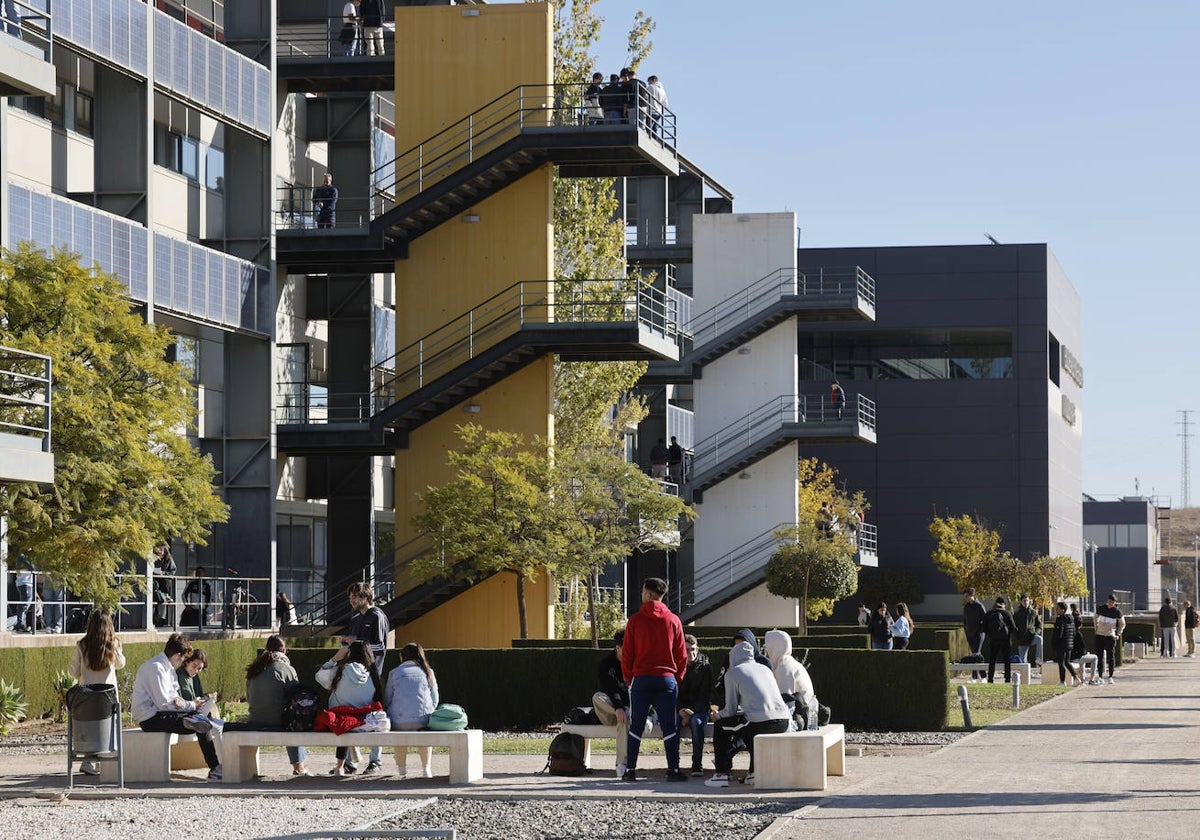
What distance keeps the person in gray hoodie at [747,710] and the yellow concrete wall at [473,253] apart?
25.0m

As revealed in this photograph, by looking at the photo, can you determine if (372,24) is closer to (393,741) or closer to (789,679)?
(789,679)

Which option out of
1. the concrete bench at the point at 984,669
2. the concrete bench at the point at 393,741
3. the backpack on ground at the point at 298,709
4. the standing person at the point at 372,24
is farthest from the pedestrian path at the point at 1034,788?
the standing person at the point at 372,24

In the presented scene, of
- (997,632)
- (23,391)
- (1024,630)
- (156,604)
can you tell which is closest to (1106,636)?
(1024,630)

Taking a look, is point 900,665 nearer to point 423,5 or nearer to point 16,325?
point 16,325

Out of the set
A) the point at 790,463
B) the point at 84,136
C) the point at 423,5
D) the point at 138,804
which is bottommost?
the point at 138,804

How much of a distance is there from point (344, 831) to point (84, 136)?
1042 inches

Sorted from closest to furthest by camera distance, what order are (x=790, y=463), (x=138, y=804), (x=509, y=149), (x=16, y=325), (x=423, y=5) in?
(x=138, y=804) → (x=16, y=325) → (x=509, y=149) → (x=423, y=5) → (x=790, y=463)

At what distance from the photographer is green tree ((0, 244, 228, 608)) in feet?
82.5

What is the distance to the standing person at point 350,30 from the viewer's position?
4403cm

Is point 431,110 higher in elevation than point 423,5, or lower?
lower

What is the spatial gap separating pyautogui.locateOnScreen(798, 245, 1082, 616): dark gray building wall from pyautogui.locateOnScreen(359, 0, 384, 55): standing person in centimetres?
4224

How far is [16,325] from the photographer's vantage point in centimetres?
2548

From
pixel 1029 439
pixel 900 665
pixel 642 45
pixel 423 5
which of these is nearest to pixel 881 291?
pixel 1029 439

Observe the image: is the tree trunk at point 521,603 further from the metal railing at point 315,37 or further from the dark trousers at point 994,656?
the metal railing at point 315,37
